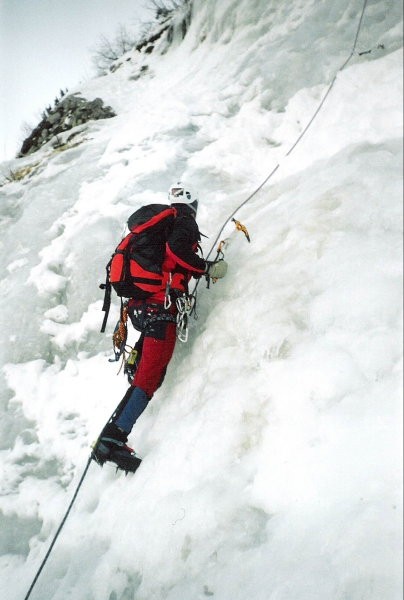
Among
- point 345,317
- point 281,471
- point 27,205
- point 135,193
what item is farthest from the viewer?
point 27,205

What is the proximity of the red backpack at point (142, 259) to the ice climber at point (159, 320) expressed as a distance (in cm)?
6

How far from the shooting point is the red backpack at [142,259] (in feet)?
9.91

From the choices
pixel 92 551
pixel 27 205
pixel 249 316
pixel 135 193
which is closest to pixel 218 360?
pixel 249 316

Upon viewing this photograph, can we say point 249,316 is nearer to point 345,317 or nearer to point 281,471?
point 345,317

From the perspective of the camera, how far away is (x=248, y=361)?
98.2 inches

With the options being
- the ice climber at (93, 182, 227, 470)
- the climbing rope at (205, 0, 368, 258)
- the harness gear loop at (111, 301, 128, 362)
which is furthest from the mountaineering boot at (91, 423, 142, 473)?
the climbing rope at (205, 0, 368, 258)

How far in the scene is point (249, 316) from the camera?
2.68 meters

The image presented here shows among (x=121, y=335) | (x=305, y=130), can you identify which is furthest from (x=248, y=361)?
(x=305, y=130)

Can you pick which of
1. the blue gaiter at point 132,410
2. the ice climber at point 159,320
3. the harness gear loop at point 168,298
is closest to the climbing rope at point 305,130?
the ice climber at point 159,320

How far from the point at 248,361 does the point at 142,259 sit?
1.13 meters

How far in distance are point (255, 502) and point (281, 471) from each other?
0.65 ft

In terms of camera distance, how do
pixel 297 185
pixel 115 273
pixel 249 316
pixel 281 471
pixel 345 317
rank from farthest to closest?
pixel 297 185 → pixel 115 273 → pixel 249 316 → pixel 345 317 → pixel 281 471

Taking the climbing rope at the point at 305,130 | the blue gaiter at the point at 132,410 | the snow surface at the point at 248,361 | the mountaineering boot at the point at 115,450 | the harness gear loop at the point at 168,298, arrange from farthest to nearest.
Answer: the climbing rope at the point at 305,130 < the harness gear loop at the point at 168,298 < the blue gaiter at the point at 132,410 < the mountaineering boot at the point at 115,450 < the snow surface at the point at 248,361

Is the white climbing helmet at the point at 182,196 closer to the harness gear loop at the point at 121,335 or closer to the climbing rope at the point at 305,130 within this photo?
the climbing rope at the point at 305,130
